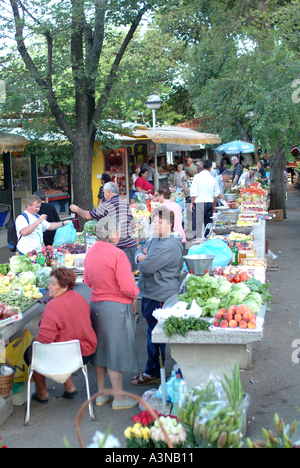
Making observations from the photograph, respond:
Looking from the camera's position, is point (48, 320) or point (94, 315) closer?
point (48, 320)

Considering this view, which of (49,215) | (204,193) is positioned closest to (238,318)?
(49,215)

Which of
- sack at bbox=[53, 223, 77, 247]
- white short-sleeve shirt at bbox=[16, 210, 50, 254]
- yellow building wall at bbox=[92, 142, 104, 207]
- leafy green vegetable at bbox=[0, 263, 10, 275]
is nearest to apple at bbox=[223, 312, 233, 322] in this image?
leafy green vegetable at bbox=[0, 263, 10, 275]

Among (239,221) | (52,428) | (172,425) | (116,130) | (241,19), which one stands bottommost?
(52,428)

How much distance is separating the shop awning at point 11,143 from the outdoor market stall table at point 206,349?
300 inches

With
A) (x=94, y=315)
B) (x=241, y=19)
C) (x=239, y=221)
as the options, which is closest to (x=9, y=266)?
(x=94, y=315)

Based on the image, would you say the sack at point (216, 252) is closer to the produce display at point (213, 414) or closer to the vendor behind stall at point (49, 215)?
the vendor behind stall at point (49, 215)

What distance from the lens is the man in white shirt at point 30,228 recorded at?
6.46 meters

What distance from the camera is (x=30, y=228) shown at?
21.1 feet

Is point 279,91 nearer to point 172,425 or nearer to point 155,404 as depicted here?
point 155,404

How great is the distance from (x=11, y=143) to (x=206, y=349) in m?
8.05

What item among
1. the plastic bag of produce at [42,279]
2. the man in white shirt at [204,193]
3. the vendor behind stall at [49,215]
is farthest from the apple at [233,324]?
the man in white shirt at [204,193]

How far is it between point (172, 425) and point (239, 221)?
633cm

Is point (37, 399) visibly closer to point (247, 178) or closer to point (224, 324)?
point (224, 324)

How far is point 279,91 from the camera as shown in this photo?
383 inches
